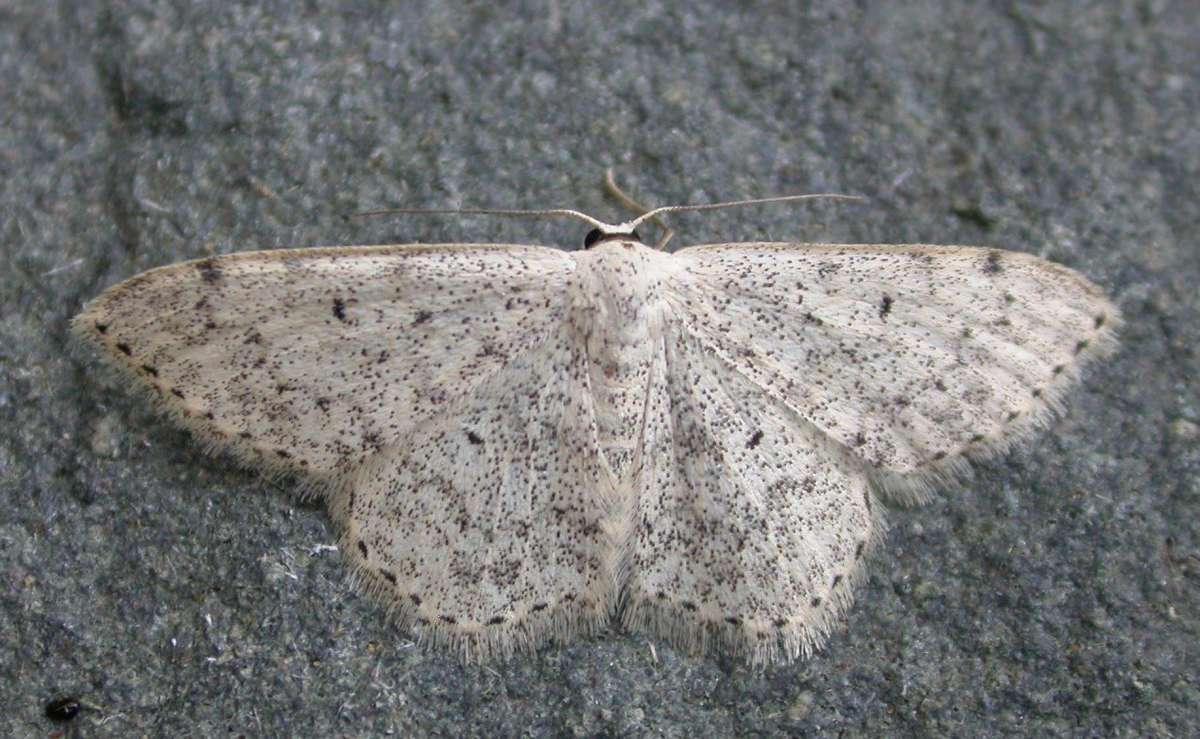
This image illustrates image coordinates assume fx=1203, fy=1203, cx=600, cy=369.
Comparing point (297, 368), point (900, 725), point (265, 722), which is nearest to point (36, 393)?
point (297, 368)

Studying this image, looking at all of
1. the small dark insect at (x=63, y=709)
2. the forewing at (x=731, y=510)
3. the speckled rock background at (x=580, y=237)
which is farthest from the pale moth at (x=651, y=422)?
the small dark insect at (x=63, y=709)

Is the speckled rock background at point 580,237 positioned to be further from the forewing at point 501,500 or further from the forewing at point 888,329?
the forewing at point 888,329

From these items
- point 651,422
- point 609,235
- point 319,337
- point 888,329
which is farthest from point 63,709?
point 888,329

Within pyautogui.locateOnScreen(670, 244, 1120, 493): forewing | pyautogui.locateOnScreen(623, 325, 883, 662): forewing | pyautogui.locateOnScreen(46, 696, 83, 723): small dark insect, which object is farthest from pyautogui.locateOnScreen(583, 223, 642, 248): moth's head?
pyautogui.locateOnScreen(46, 696, 83, 723): small dark insect

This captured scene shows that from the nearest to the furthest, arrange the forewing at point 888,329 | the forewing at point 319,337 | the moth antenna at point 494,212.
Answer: the forewing at point 319,337 < the forewing at point 888,329 < the moth antenna at point 494,212

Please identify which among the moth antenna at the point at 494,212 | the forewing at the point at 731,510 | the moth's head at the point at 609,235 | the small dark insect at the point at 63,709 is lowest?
the small dark insect at the point at 63,709
